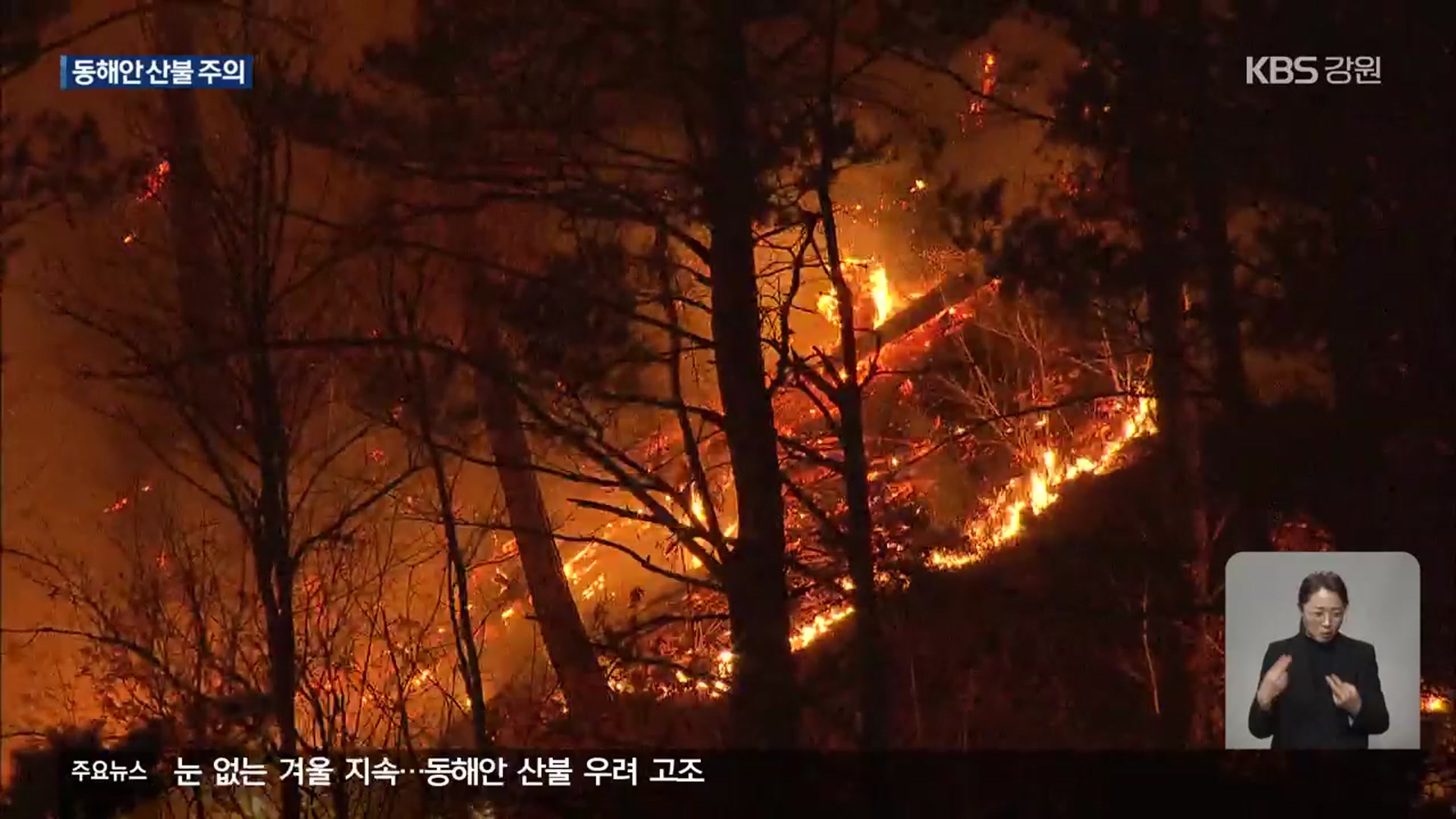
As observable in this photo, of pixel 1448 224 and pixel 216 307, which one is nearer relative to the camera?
pixel 1448 224

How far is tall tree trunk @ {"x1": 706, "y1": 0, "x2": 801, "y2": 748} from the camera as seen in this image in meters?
3.79

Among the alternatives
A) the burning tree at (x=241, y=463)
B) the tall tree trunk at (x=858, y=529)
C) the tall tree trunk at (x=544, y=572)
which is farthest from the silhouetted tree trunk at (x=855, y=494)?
the burning tree at (x=241, y=463)

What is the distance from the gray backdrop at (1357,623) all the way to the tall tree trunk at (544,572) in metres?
1.80

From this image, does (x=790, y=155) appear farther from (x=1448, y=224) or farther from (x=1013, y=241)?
(x=1448, y=224)

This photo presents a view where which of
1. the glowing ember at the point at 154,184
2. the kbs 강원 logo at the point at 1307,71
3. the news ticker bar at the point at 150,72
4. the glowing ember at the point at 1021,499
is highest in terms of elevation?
the news ticker bar at the point at 150,72

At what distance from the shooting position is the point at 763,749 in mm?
3742

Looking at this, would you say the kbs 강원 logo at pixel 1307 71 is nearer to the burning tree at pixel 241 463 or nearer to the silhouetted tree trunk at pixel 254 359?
the burning tree at pixel 241 463

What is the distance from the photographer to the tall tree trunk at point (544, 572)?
3.84m

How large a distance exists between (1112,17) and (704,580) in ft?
6.78

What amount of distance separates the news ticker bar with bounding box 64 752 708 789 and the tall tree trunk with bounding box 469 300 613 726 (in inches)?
5.7

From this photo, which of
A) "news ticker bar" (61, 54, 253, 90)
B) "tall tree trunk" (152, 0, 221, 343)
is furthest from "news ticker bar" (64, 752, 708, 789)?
"news ticker bar" (61, 54, 253, 90)

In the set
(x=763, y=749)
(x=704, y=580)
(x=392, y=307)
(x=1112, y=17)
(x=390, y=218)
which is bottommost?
(x=763, y=749)

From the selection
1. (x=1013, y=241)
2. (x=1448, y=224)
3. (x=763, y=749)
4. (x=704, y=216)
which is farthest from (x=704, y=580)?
(x=1448, y=224)

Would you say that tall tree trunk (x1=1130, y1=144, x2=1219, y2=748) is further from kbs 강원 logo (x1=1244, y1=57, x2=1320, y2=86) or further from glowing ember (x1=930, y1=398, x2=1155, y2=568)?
kbs 강원 logo (x1=1244, y1=57, x2=1320, y2=86)
